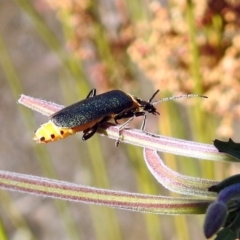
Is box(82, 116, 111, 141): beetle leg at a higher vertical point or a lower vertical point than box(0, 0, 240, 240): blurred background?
higher

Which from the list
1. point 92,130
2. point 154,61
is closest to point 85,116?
point 92,130

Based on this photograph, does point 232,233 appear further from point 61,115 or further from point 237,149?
point 61,115

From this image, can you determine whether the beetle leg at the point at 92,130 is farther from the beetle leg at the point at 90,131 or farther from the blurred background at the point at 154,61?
the blurred background at the point at 154,61

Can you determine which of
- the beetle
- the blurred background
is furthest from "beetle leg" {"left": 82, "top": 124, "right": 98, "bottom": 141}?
the blurred background


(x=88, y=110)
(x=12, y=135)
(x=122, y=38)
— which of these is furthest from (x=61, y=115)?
(x=12, y=135)

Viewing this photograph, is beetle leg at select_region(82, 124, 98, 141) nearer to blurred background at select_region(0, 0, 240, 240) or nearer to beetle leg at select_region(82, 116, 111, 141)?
beetle leg at select_region(82, 116, 111, 141)

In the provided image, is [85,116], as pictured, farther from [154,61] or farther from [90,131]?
[154,61]

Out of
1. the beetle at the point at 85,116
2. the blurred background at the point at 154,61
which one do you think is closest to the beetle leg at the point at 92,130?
the beetle at the point at 85,116

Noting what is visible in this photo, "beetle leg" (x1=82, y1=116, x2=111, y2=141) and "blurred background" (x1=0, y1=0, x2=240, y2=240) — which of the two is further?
"blurred background" (x1=0, y1=0, x2=240, y2=240)

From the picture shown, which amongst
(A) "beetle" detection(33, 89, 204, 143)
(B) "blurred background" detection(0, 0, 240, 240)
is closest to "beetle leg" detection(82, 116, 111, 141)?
(A) "beetle" detection(33, 89, 204, 143)

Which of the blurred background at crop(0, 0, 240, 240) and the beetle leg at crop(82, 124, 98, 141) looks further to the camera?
the blurred background at crop(0, 0, 240, 240)

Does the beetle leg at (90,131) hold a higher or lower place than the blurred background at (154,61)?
higher
